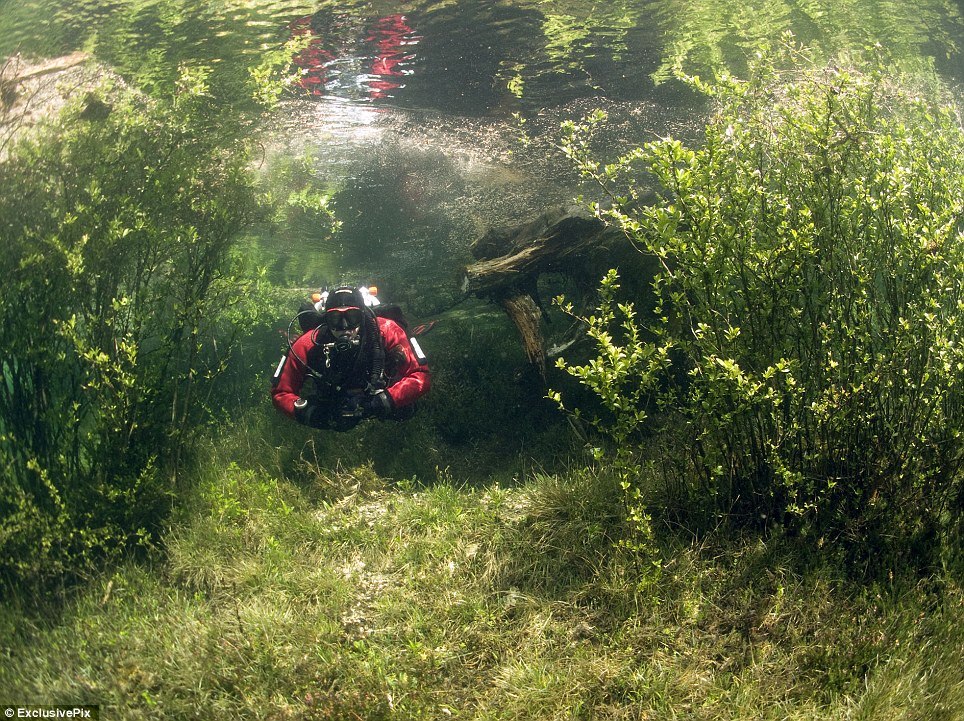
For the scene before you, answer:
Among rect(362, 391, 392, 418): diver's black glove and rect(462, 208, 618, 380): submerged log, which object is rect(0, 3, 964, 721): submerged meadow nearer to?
rect(362, 391, 392, 418): diver's black glove

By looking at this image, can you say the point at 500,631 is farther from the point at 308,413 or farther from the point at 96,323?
the point at 96,323

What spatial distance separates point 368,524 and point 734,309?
3.55 metres

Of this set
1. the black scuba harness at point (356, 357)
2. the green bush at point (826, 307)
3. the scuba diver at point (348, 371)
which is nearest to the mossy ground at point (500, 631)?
the green bush at point (826, 307)

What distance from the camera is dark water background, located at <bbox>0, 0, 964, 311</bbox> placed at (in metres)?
9.08

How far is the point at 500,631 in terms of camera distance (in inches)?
164

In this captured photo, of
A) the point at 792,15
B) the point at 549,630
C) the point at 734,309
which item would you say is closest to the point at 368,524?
the point at 549,630

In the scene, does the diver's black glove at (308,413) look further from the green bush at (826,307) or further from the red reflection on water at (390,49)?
the red reflection on water at (390,49)

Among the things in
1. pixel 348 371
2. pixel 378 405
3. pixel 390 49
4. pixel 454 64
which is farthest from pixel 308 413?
pixel 454 64

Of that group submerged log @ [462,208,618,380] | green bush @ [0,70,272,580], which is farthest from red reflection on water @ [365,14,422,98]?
submerged log @ [462,208,618,380]

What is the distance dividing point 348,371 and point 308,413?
2.09 feet

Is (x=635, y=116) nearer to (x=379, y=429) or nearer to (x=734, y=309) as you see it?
(x=379, y=429)

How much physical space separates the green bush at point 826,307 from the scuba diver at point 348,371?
339cm

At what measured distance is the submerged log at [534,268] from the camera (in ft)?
25.8

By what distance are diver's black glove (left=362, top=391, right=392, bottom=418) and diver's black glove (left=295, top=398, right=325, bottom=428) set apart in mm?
532
